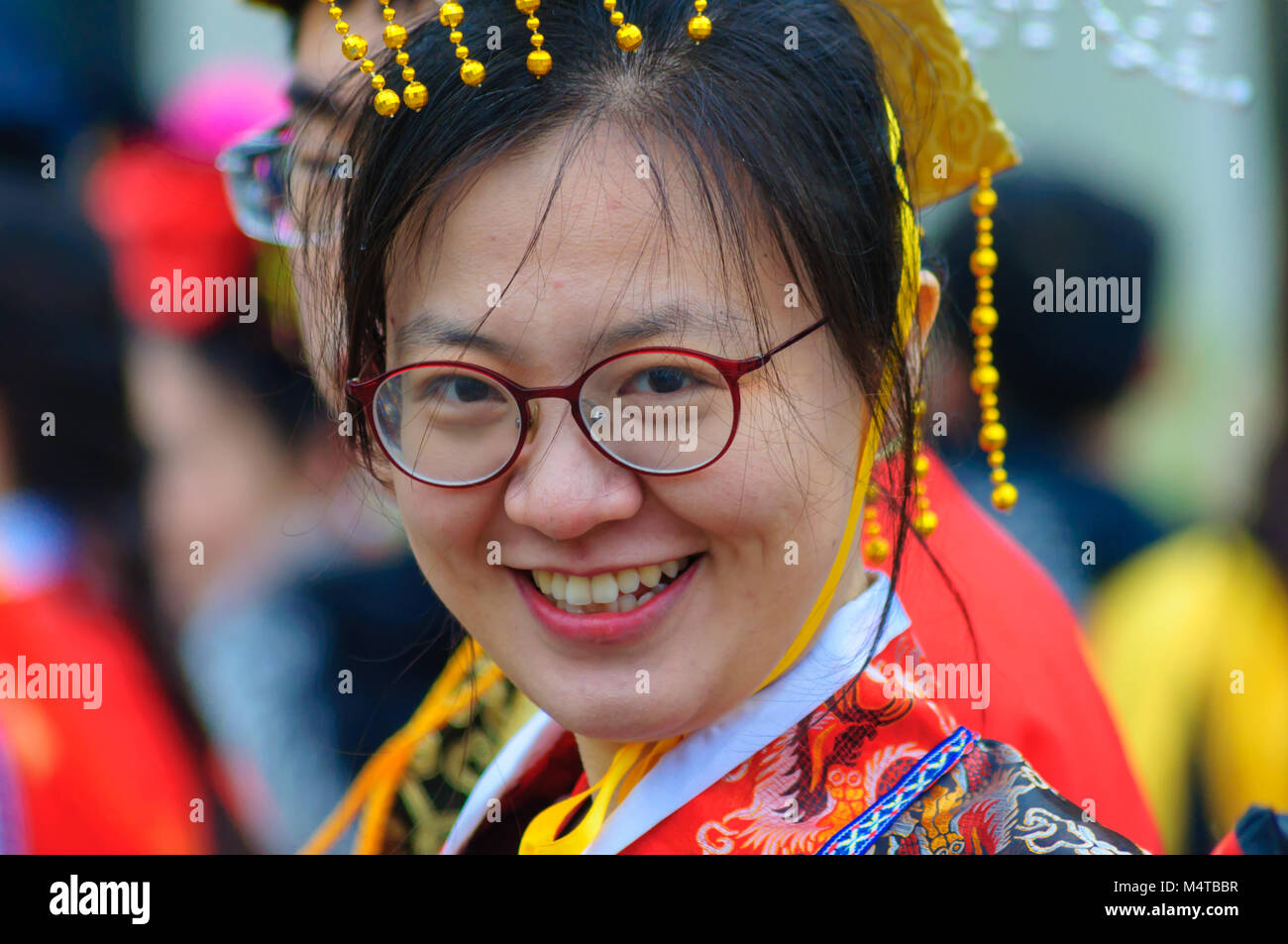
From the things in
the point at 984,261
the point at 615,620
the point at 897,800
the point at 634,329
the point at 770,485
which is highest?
the point at 984,261

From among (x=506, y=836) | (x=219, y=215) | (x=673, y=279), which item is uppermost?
(x=219, y=215)

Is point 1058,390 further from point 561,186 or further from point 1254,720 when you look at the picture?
point 561,186

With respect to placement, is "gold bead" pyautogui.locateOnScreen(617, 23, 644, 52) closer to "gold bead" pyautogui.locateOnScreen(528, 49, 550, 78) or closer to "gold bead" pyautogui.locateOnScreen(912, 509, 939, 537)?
"gold bead" pyautogui.locateOnScreen(528, 49, 550, 78)

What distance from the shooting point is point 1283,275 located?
2.31m

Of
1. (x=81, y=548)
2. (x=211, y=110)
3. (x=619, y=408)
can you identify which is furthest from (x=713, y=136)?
(x=81, y=548)

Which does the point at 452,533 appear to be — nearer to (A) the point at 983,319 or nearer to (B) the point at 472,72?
(B) the point at 472,72

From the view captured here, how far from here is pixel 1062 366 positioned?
2.30 m

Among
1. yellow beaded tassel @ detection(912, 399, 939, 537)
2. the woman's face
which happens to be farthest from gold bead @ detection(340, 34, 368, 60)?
yellow beaded tassel @ detection(912, 399, 939, 537)

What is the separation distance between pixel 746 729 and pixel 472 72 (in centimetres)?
58

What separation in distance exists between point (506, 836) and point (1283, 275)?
203 cm

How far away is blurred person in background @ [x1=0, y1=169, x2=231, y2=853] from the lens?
2102 mm

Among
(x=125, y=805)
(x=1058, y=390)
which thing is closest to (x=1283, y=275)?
(x=1058, y=390)

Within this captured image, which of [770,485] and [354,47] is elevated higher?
[354,47]

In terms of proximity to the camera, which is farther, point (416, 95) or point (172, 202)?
point (172, 202)
